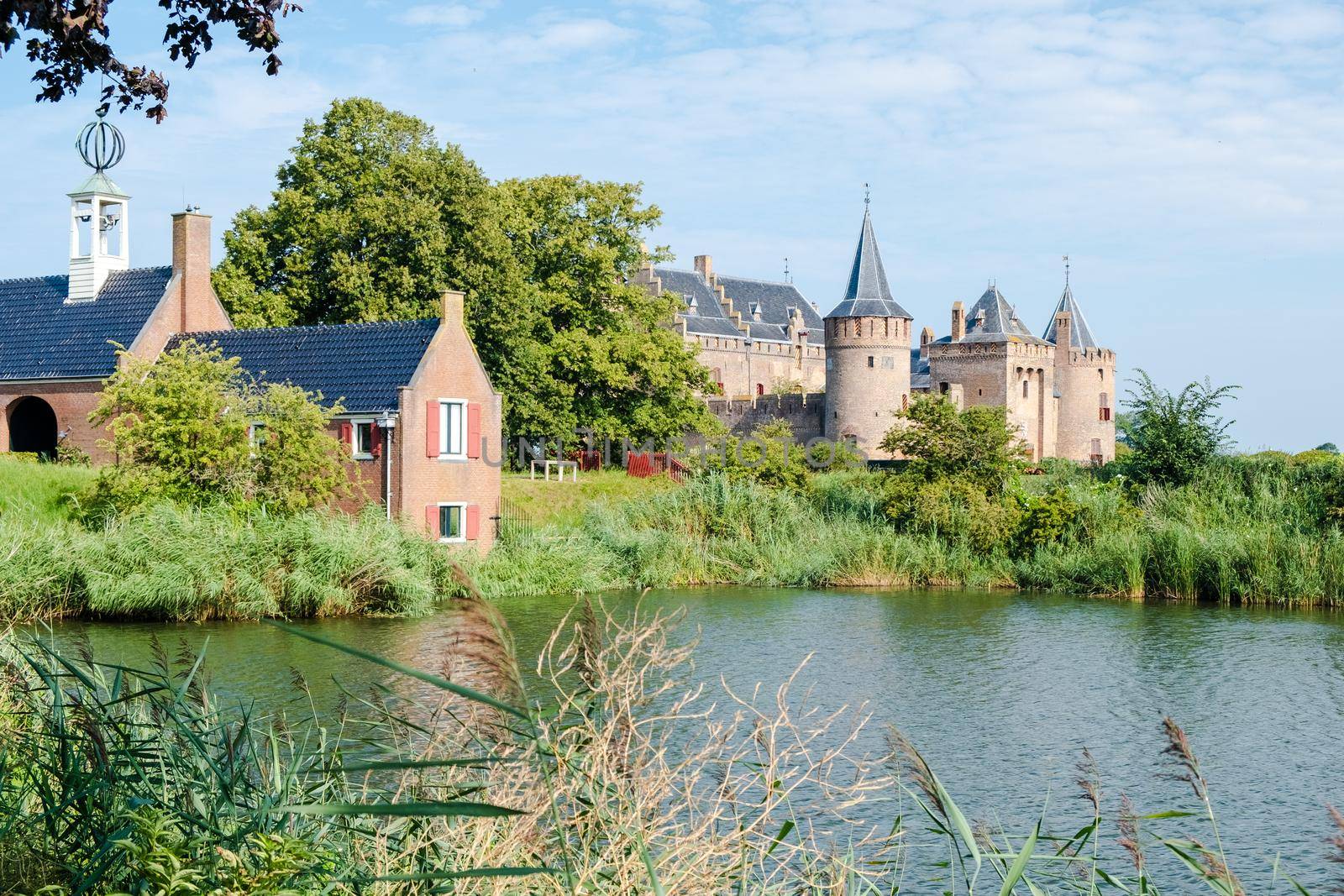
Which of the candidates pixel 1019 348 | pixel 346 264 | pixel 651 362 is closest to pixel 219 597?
pixel 346 264

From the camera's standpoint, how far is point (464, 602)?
2.97m

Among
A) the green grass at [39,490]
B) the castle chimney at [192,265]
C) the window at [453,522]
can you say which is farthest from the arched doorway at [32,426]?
the window at [453,522]

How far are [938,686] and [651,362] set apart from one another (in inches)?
863

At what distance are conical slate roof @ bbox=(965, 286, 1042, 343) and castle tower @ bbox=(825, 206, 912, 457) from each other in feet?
21.7

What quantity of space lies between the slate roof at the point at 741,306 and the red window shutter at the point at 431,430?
38.4m

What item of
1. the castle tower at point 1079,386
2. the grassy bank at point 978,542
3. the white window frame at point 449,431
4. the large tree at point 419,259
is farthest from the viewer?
the castle tower at point 1079,386

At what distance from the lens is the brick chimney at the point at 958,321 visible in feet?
198

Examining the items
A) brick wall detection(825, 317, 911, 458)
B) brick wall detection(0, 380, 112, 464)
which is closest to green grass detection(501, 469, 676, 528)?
brick wall detection(0, 380, 112, 464)

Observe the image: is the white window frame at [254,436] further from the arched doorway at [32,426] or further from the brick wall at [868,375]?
the brick wall at [868,375]

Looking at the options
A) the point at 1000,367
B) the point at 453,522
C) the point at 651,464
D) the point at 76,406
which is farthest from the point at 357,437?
the point at 1000,367

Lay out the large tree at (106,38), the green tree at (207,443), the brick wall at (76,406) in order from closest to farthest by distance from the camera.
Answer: the large tree at (106,38), the green tree at (207,443), the brick wall at (76,406)

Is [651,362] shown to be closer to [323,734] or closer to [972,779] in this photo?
[972,779]

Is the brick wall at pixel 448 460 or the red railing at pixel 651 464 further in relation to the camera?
the red railing at pixel 651 464

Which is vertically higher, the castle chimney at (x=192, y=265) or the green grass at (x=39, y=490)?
the castle chimney at (x=192, y=265)
